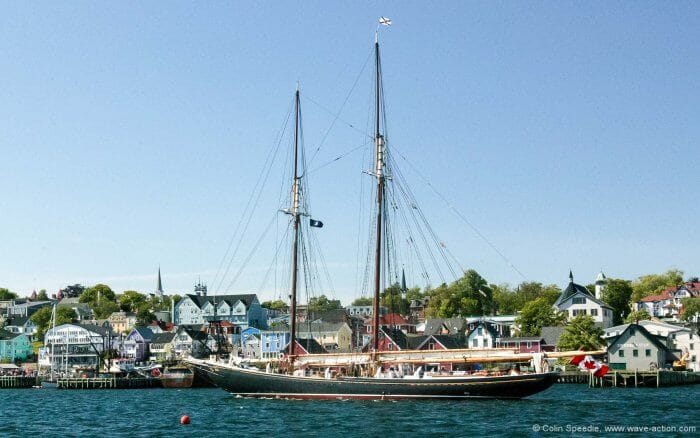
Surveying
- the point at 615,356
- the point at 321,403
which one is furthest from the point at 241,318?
the point at 321,403

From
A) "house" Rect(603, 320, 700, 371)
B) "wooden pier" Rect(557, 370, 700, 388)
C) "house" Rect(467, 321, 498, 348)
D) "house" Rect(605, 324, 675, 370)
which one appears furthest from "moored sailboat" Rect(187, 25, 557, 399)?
"house" Rect(467, 321, 498, 348)

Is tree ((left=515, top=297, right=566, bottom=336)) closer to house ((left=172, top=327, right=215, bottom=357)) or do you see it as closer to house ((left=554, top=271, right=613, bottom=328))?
house ((left=554, top=271, right=613, bottom=328))

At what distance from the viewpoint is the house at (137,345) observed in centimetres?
17675

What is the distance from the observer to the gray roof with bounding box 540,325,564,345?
136375 mm

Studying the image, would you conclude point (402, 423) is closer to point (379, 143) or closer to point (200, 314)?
point (379, 143)

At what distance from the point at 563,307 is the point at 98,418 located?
112m

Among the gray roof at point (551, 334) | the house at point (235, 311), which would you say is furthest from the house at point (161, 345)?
the gray roof at point (551, 334)

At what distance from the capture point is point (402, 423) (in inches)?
2015

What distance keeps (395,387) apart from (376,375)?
4.35 metres

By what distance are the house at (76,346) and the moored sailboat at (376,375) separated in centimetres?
8269

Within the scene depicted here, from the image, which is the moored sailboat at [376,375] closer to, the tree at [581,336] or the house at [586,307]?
the tree at [581,336]

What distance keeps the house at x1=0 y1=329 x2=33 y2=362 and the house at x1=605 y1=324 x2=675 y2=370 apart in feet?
438

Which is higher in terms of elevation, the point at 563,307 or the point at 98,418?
the point at 563,307

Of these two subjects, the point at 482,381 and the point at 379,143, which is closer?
the point at 482,381
